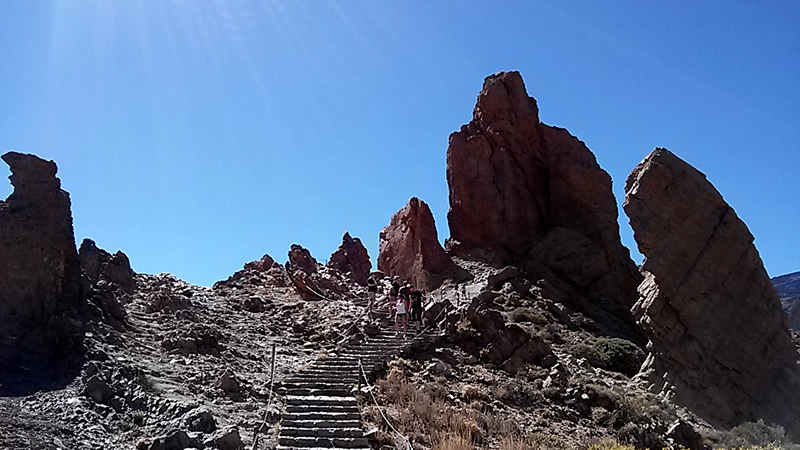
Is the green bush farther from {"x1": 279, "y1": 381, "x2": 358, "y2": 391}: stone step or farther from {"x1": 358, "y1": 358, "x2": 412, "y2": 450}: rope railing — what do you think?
{"x1": 279, "y1": 381, "x2": 358, "y2": 391}: stone step

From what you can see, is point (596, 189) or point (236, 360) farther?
point (596, 189)

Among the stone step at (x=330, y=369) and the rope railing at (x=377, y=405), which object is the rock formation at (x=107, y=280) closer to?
the stone step at (x=330, y=369)

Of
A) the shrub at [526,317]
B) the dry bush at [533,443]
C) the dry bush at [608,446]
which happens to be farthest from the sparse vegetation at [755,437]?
the shrub at [526,317]

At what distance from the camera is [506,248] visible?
112 feet

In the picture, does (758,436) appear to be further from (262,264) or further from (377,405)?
(262,264)

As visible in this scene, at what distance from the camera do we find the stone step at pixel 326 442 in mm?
11773

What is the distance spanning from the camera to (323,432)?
1221 centimetres

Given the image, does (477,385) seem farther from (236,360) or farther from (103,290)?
(103,290)

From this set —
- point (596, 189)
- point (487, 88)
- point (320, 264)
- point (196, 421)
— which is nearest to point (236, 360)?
point (196, 421)

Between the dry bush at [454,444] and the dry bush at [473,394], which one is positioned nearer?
the dry bush at [454,444]

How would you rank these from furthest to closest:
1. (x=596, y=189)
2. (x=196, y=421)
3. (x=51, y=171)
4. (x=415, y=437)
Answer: (x=596, y=189)
(x=51, y=171)
(x=415, y=437)
(x=196, y=421)

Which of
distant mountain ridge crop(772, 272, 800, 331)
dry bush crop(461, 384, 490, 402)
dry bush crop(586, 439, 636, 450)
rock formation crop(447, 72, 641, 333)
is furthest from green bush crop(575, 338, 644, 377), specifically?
distant mountain ridge crop(772, 272, 800, 331)

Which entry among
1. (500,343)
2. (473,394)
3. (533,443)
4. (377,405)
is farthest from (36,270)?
(500,343)

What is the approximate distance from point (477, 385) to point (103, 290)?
35.3 feet
